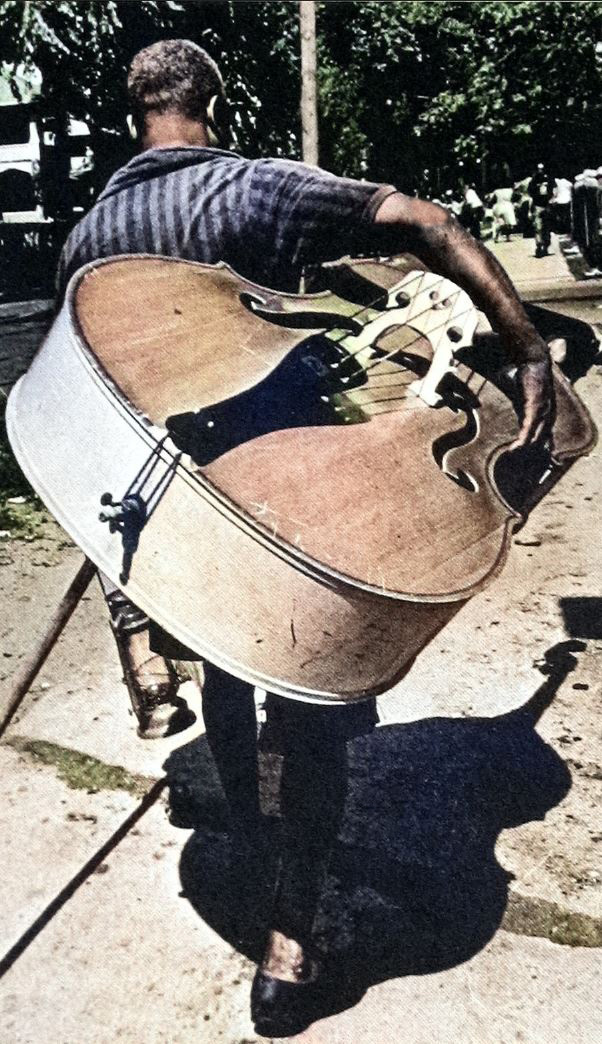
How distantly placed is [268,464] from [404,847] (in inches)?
52.1

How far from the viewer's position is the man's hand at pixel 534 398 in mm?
1706

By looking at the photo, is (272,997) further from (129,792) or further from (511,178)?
(511,178)

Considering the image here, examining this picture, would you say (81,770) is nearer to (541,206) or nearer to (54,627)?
(54,627)

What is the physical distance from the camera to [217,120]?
1.97 m

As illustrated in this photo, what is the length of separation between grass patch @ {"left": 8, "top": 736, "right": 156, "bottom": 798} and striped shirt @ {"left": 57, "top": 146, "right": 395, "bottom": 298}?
1457mm

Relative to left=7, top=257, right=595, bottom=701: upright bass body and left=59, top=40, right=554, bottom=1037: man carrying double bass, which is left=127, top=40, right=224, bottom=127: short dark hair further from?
left=7, top=257, right=595, bottom=701: upright bass body

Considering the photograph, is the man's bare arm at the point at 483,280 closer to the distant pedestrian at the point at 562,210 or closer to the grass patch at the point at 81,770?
the grass patch at the point at 81,770

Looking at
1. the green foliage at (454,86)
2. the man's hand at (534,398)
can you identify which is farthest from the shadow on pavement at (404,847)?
the green foliage at (454,86)

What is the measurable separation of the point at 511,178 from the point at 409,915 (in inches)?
937

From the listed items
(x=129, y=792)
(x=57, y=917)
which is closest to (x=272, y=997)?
(x=57, y=917)

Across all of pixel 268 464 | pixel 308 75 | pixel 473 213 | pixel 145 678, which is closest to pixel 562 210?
pixel 473 213

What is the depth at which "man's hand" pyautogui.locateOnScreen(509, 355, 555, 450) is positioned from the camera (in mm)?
1706

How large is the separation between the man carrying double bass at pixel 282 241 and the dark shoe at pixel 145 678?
70 cm

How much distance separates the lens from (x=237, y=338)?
5.83 ft
